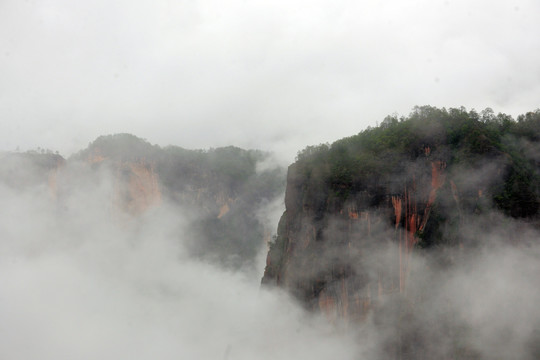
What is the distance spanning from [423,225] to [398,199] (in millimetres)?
3102

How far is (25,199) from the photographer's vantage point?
3081 inches

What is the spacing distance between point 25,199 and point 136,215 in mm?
19222

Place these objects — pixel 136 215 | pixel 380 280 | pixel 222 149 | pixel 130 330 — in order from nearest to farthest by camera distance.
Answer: pixel 380 280, pixel 130 330, pixel 136 215, pixel 222 149

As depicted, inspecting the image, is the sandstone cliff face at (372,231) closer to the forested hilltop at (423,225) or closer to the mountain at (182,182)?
the forested hilltop at (423,225)

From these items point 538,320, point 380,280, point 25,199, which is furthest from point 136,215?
point 538,320

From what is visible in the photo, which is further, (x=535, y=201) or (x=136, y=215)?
(x=136, y=215)

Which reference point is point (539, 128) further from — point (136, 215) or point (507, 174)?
point (136, 215)

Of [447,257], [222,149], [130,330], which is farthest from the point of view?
[222,149]

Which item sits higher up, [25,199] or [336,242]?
[25,199]

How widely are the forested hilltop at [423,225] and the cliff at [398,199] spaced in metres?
0.08

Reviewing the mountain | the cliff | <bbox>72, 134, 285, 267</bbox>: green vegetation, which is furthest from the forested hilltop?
the mountain

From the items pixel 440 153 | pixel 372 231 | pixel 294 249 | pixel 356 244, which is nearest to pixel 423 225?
pixel 372 231

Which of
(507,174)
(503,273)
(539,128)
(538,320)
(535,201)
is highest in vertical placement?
(539,128)

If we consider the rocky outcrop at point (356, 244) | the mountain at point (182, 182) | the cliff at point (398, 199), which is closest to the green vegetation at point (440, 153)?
the cliff at point (398, 199)
